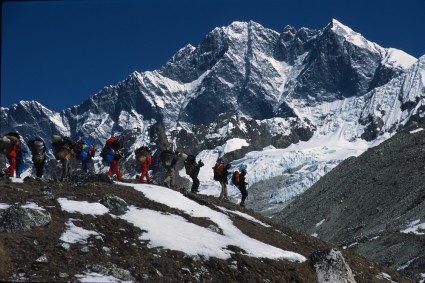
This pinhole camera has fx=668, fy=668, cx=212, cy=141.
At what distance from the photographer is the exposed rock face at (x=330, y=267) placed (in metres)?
21.9

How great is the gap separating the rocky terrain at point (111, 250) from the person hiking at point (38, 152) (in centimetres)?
229

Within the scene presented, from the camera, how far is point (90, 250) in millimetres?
18438

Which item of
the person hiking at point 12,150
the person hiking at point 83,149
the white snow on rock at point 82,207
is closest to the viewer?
the white snow on rock at point 82,207

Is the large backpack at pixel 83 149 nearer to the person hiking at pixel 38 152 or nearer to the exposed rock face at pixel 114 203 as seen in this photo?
the person hiking at pixel 38 152

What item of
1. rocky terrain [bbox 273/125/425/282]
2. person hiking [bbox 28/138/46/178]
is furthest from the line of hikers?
rocky terrain [bbox 273/125/425/282]

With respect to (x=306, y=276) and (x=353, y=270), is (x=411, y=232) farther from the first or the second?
(x=306, y=276)

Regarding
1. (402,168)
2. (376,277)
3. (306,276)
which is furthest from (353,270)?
(402,168)

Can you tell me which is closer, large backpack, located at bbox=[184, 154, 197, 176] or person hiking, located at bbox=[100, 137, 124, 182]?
person hiking, located at bbox=[100, 137, 124, 182]

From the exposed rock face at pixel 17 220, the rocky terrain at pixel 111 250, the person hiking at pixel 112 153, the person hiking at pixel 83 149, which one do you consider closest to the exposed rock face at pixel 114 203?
the rocky terrain at pixel 111 250

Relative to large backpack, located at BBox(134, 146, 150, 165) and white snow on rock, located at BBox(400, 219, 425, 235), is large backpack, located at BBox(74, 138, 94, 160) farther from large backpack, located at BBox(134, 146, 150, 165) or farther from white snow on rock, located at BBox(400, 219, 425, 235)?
white snow on rock, located at BBox(400, 219, 425, 235)

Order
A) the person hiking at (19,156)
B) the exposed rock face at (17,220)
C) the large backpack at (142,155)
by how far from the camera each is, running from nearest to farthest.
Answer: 1. the exposed rock face at (17,220)
2. the person hiking at (19,156)
3. the large backpack at (142,155)

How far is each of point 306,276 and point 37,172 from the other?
43.2 ft

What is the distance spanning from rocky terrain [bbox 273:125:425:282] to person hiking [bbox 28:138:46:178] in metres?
28.9

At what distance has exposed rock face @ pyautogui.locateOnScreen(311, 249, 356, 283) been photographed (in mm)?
21875
